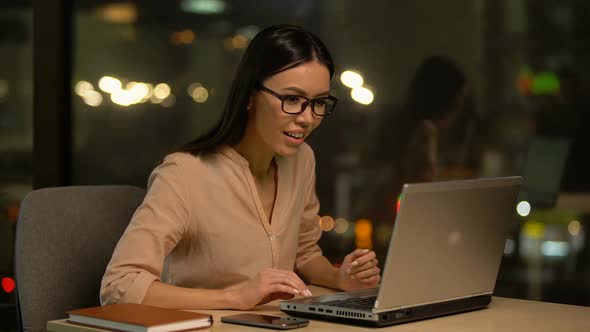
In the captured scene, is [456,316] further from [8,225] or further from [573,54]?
[8,225]

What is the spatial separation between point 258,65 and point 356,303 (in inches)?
28.6

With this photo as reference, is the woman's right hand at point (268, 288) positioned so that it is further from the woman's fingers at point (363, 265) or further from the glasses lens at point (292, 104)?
the glasses lens at point (292, 104)

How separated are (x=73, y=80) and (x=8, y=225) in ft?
2.17

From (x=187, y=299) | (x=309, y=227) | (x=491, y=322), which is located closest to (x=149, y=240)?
(x=187, y=299)

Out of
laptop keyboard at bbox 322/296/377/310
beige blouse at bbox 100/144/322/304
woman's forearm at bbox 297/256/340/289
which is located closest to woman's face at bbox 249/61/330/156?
beige blouse at bbox 100/144/322/304

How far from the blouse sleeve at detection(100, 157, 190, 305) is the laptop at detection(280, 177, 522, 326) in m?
0.37

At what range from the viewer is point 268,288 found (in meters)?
2.09

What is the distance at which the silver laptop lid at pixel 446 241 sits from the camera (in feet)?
6.08

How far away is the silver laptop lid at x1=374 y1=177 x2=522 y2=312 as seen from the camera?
185 cm

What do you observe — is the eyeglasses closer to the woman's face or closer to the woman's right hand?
the woman's face

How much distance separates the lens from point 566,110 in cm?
271

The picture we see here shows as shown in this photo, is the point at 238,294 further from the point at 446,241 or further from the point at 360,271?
the point at 446,241

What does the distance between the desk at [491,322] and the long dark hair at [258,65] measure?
1.67ft

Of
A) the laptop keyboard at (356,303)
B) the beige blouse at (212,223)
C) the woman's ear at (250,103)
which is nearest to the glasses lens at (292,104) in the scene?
the woman's ear at (250,103)
